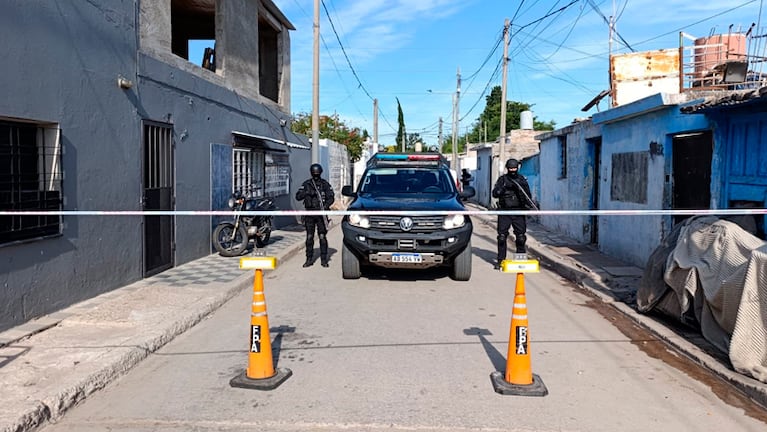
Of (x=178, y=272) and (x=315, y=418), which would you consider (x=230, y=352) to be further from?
(x=178, y=272)

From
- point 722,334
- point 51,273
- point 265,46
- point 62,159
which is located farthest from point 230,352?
point 265,46

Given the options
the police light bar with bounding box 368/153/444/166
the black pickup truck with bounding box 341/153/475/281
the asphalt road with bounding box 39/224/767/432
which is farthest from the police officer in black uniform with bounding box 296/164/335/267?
the asphalt road with bounding box 39/224/767/432

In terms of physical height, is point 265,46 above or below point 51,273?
above

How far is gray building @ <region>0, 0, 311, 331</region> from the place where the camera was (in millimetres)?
6043

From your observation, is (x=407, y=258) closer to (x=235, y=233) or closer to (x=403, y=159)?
(x=403, y=159)

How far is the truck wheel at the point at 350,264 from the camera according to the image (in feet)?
30.0

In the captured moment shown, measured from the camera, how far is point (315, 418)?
4039 mm

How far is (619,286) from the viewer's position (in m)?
8.77

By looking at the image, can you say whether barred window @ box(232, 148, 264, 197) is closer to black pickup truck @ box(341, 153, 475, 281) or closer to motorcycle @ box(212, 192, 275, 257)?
motorcycle @ box(212, 192, 275, 257)

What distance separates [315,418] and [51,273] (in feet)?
13.6

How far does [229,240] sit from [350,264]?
3.47 metres

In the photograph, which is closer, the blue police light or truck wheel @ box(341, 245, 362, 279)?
truck wheel @ box(341, 245, 362, 279)

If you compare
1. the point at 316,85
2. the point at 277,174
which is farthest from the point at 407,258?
the point at 316,85

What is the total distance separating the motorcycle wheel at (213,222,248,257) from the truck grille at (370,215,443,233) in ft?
12.5
